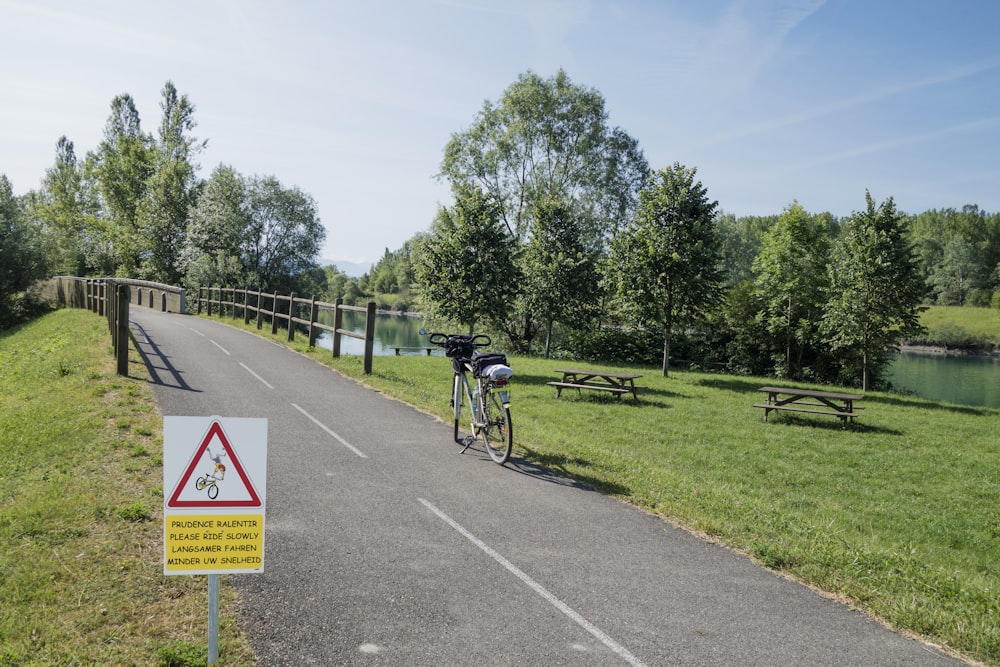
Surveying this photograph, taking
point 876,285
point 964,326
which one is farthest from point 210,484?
point 964,326

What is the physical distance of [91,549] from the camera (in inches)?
188

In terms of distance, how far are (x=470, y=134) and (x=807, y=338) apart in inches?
867

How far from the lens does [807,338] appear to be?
2889 cm

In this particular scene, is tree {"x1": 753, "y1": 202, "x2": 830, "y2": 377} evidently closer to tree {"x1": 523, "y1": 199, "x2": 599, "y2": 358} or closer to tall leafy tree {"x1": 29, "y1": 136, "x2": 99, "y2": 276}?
tree {"x1": 523, "y1": 199, "x2": 599, "y2": 358}

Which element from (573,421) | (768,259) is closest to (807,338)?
(768,259)

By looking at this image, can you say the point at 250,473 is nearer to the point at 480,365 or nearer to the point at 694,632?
the point at 694,632

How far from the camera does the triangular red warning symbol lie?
10.7 feet

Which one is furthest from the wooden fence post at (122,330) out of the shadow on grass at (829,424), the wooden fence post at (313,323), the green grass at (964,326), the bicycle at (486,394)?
the green grass at (964,326)

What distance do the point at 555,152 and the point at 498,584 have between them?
116 ft

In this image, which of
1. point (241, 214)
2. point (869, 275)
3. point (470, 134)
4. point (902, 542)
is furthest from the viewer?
point (241, 214)

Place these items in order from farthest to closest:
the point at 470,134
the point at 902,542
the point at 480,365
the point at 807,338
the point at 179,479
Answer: the point at 470,134
the point at 807,338
the point at 480,365
the point at 902,542
the point at 179,479

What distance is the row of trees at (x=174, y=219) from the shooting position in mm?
43500

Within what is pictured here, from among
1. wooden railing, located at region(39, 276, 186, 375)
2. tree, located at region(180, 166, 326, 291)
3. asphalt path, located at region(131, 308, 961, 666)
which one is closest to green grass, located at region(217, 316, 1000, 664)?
asphalt path, located at region(131, 308, 961, 666)

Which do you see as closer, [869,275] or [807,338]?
[869,275]
